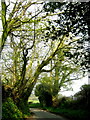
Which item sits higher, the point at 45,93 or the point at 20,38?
the point at 20,38

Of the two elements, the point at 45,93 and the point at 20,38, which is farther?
the point at 45,93

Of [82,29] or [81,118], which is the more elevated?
[82,29]

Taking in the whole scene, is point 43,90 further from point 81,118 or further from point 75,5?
point 75,5

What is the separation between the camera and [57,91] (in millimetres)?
24781

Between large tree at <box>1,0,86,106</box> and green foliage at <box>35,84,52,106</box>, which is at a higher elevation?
large tree at <box>1,0,86,106</box>

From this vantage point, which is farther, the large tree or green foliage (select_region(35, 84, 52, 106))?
green foliage (select_region(35, 84, 52, 106))

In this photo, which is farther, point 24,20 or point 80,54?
point 24,20

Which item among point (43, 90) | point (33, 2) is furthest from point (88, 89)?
point (43, 90)

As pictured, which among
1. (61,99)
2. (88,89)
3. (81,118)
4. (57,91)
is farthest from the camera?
(57,91)

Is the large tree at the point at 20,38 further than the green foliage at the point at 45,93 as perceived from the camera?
No

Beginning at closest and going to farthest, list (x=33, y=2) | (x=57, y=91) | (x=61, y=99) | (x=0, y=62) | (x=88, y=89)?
(x=33, y=2) → (x=0, y=62) → (x=88, y=89) → (x=61, y=99) → (x=57, y=91)

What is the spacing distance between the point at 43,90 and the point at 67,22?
22.4 m

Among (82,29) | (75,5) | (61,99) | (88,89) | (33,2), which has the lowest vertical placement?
(61,99)

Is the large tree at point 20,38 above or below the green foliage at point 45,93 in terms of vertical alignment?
above
